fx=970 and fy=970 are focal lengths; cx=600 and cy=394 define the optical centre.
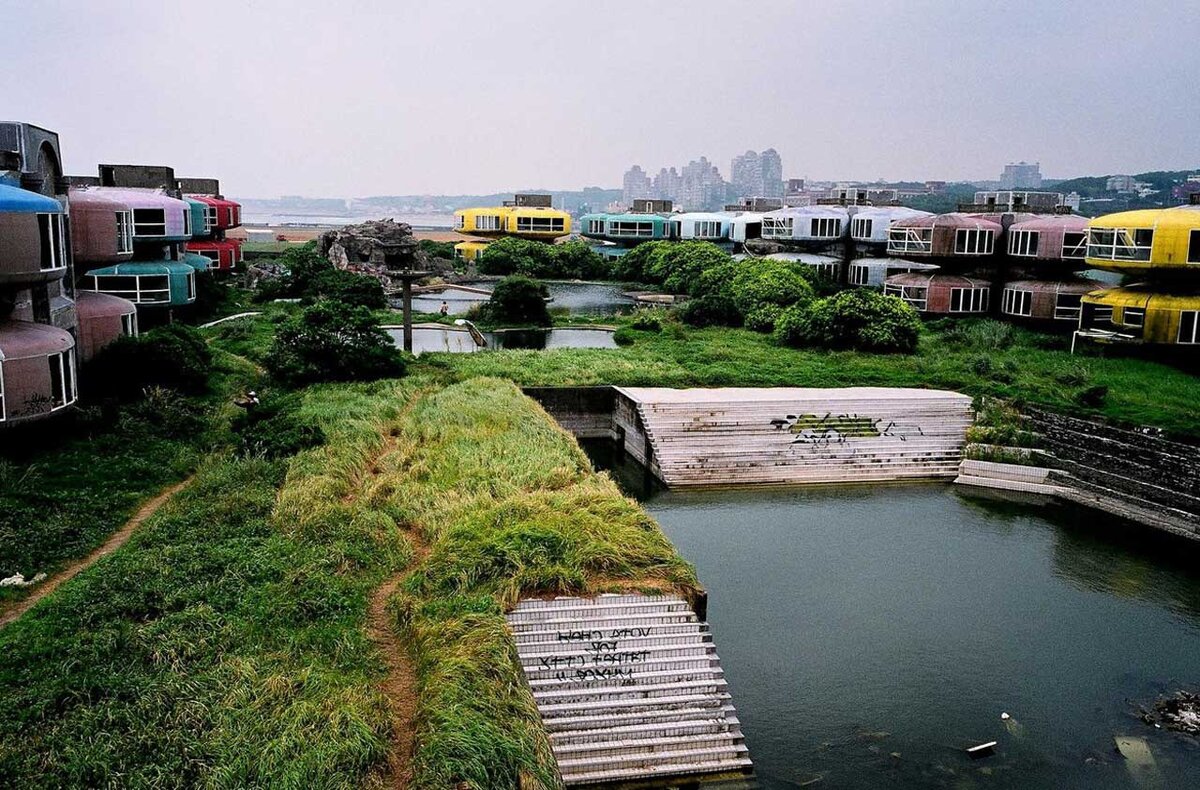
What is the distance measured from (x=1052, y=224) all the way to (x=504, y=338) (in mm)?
Answer: 23023

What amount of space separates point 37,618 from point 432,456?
8.62 meters

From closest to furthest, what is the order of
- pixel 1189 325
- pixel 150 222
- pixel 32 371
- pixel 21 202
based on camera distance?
1. pixel 21 202
2. pixel 32 371
3. pixel 1189 325
4. pixel 150 222

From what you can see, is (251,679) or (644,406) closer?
(251,679)

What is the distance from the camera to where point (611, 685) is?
13516 mm

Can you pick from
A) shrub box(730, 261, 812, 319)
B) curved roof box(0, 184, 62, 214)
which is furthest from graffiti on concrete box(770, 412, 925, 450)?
curved roof box(0, 184, 62, 214)

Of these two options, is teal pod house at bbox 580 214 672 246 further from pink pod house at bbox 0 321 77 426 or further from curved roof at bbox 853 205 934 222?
pink pod house at bbox 0 321 77 426

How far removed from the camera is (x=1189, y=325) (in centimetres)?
3105

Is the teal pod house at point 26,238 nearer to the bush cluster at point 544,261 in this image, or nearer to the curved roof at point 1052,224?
the curved roof at point 1052,224

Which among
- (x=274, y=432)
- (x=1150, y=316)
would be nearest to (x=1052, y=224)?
(x=1150, y=316)

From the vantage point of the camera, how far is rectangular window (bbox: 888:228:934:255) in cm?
4159

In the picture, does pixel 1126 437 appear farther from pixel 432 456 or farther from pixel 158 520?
pixel 158 520

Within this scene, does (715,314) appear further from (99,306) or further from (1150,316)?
(99,306)

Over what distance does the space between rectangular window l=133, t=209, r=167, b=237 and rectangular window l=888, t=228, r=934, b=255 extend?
29518 millimetres

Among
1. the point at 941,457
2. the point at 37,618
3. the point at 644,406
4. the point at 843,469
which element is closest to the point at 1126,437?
the point at 941,457
